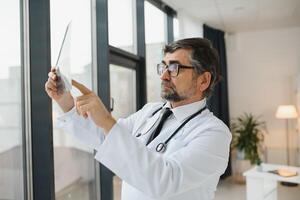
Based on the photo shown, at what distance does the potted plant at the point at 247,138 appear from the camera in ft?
18.9

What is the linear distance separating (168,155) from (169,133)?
0.62 feet

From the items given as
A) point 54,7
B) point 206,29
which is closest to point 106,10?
point 54,7

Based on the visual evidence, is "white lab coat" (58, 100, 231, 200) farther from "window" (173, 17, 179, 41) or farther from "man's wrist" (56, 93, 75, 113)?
"window" (173, 17, 179, 41)

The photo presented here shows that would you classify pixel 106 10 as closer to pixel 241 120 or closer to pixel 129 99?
pixel 129 99

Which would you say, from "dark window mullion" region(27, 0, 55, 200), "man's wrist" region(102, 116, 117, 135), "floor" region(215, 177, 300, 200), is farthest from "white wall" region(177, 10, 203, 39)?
"man's wrist" region(102, 116, 117, 135)

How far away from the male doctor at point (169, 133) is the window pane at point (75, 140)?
1194 millimetres

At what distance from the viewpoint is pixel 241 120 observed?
Result: 621 cm

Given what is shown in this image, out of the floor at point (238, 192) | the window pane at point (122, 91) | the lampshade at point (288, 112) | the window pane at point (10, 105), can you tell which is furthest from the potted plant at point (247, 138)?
the window pane at point (10, 105)

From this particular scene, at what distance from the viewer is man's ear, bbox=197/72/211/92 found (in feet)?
3.94

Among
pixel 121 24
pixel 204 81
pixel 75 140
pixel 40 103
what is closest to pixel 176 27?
pixel 121 24

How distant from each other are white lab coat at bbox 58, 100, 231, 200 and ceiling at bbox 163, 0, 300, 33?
11.8 ft

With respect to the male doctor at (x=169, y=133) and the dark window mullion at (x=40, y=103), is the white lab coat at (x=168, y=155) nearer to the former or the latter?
the male doctor at (x=169, y=133)

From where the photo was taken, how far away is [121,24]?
381cm

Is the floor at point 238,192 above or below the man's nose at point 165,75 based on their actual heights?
below
